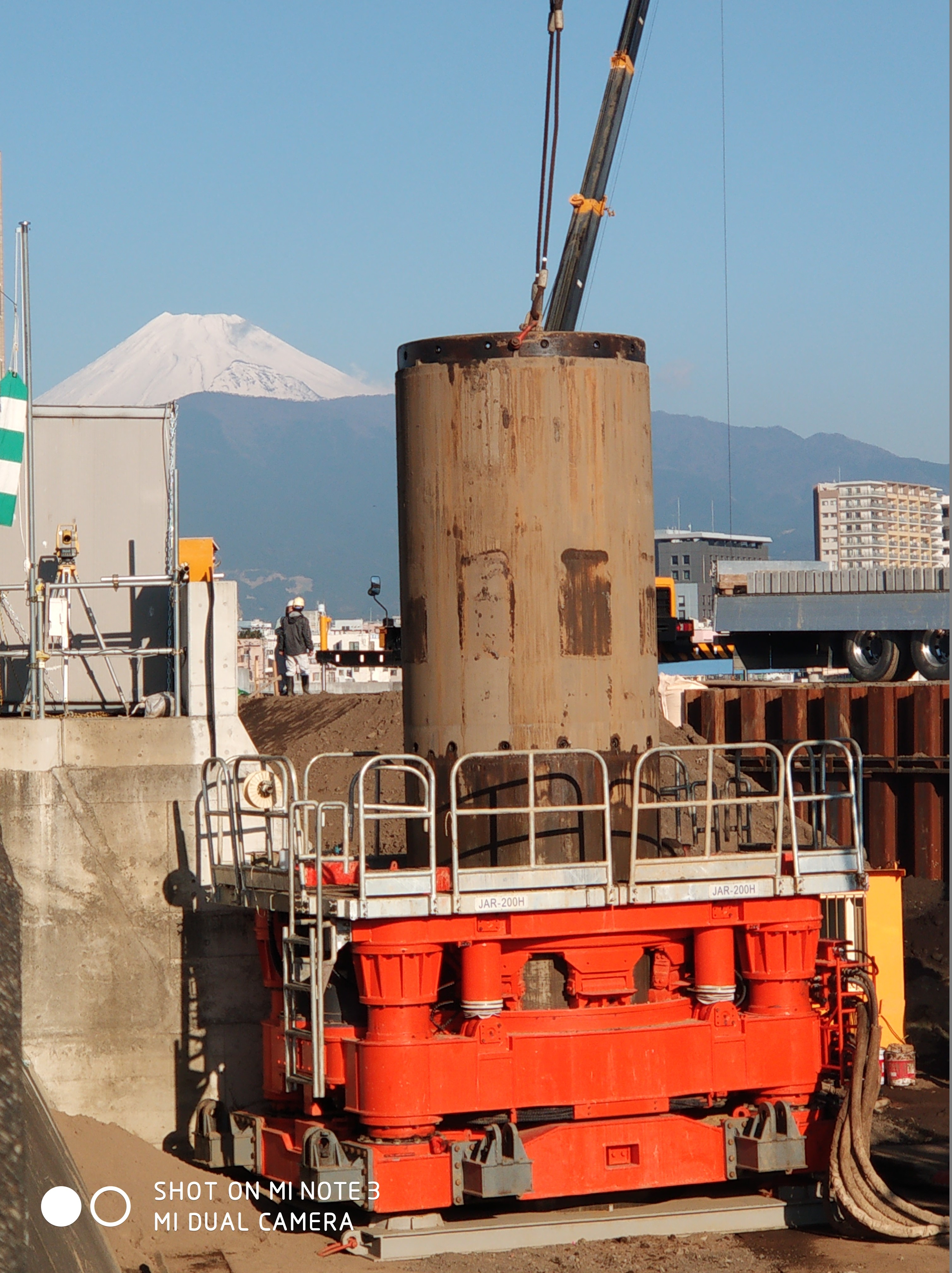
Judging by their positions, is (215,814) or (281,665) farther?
(281,665)

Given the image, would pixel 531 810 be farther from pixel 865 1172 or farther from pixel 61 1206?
pixel 61 1206

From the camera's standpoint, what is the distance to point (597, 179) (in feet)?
92.7

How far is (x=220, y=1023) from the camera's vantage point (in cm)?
1402

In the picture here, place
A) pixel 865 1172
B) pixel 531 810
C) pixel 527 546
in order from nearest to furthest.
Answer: pixel 531 810, pixel 865 1172, pixel 527 546

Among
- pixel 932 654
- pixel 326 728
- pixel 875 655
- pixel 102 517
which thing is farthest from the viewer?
pixel 875 655

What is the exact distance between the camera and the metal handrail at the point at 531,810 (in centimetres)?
1121

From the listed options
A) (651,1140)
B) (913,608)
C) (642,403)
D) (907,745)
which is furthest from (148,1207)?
(913,608)

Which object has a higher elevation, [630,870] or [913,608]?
[913,608]

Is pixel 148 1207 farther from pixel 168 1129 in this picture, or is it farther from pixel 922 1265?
pixel 922 1265

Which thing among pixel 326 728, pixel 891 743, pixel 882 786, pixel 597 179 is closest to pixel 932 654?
pixel 891 743

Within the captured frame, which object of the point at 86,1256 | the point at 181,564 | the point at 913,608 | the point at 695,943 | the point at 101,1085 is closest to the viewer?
the point at 86,1256

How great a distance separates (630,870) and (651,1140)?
2.09 m

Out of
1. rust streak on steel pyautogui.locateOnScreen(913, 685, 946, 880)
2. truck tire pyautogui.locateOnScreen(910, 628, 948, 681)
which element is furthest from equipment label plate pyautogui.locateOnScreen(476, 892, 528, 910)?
truck tire pyautogui.locateOnScreen(910, 628, 948, 681)

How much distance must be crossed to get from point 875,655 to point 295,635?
46.3 ft
